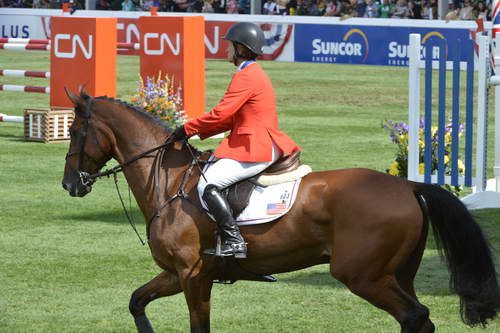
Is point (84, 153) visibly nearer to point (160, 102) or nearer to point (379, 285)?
point (379, 285)

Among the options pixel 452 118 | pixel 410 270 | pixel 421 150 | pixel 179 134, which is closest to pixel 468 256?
pixel 410 270

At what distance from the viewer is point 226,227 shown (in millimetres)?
6336

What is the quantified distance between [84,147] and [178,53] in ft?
33.1

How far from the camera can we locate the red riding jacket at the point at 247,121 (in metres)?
6.47

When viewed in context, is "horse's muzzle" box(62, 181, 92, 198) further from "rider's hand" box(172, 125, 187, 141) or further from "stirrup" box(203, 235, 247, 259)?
"stirrup" box(203, 235, 247, 259)

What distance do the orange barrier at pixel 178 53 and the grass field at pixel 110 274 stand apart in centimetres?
91

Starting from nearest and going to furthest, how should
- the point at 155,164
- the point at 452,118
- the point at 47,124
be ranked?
the point at 155,164
the point at 452,118
the point at 47,124

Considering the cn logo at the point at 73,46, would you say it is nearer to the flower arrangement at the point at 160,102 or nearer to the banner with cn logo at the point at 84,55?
the banner with cn logo at the point at 84,55

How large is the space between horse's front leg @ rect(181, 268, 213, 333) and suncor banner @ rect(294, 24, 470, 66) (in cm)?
2195

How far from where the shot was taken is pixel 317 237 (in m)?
6.29

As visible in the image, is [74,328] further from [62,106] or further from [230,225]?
[62,106]

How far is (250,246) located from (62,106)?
38.6 ft

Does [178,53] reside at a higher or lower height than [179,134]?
higher

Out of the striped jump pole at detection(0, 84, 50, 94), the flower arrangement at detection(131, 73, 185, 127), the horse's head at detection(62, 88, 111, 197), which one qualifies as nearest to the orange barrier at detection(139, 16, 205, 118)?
the flower arrangement at detection(131, 73, 185, 127)
